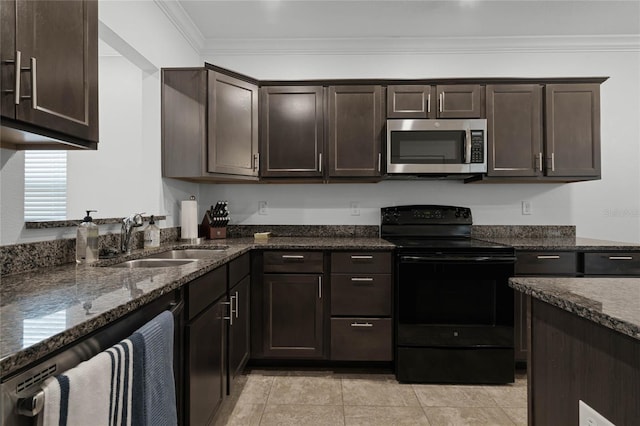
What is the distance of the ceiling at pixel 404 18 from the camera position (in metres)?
2.60

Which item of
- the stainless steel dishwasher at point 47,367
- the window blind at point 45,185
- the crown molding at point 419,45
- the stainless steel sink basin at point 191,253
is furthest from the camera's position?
the crown molding at point 419,45

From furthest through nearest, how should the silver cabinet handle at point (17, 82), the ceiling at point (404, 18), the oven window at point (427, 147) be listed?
1. the oven window at point (427, 147)
2. the ceiling at point (404, 18)
3. the silver cabinet handle at point (17, 82)

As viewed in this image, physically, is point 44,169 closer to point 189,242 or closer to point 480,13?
point 189,242

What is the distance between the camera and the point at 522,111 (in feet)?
8.94

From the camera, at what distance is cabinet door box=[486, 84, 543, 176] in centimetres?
272

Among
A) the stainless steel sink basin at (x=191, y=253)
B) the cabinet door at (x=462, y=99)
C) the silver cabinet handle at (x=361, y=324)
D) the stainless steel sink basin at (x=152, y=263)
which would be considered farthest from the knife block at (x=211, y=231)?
the cabinet door at (x=462, y=99)

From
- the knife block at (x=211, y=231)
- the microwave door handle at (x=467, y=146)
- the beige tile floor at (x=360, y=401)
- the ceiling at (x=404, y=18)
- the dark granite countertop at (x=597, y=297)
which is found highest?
the ceiling at (x=404, y=18)

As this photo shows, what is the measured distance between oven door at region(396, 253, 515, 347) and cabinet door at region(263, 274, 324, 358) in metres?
0.58

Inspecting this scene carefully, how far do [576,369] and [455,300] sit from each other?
1.56m

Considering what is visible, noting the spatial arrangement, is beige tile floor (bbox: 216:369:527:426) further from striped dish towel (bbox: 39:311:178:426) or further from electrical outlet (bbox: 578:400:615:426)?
electrical outlet (bbox: 578:400:615:426)

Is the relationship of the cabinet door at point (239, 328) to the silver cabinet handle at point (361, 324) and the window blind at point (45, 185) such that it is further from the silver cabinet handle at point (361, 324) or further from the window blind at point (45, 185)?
the window blind at point (45, 185)

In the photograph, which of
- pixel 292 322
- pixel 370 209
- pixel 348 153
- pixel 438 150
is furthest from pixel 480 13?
pixel 292 322

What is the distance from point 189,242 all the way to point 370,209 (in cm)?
157

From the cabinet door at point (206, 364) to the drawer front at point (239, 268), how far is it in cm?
19
